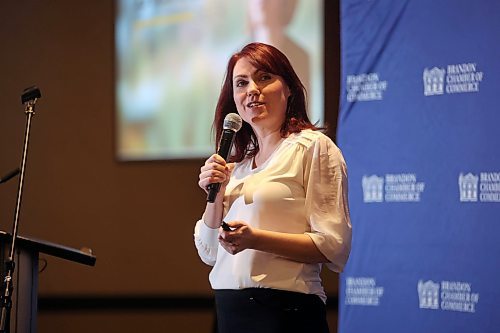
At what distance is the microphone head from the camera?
2268mm

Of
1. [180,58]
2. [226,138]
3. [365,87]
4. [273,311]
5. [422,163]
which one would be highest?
[180,58]

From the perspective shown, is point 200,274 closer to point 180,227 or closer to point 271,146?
point 180,227

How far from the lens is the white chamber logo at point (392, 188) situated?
3383 mm

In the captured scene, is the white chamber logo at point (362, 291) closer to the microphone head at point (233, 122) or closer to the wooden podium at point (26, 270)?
the wooden podium at point (26, 270)

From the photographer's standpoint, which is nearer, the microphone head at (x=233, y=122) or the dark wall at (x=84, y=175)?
the microphone head at (x=233, y=122)

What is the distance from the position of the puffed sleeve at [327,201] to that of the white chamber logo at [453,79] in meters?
1.17

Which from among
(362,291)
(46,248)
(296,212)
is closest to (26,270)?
(46,248)

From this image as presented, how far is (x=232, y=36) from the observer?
17.6 feet

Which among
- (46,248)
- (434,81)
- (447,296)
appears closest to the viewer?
(46,248)

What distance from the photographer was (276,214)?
218 centimetres

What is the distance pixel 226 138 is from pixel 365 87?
5.09ft

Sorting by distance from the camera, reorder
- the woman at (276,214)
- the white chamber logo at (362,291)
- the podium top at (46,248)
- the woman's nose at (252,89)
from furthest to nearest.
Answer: the white chamber logo at (362,291) < the podium top at (46,248) < the woman's nose at (252,89) < the woman at (276,214)

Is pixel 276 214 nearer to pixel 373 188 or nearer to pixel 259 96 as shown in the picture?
pixel 259 96

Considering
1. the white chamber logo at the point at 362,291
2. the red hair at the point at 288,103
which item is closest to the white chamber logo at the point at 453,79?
the white chamber logo at the point at 362,291
